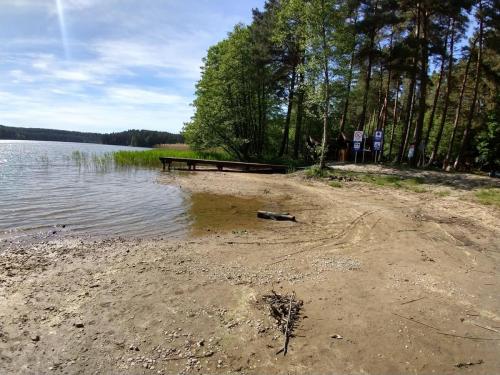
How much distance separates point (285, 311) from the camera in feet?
14.6

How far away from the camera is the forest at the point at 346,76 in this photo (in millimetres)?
20438

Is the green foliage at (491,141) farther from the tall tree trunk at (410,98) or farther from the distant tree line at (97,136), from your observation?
the distant tree line at (97,136)

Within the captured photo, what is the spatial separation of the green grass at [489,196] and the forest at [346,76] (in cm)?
793

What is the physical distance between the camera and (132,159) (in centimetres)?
3062

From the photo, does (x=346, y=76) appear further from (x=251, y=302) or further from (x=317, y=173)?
(x=251, y=302)

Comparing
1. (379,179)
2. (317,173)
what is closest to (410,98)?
(379,179)

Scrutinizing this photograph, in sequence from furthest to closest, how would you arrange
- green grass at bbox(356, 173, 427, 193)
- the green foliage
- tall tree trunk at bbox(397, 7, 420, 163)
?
the green foliage, tall tree trunk at bbox(397, 7, 420, 163), green grass at bbox(356, 173, 427, 193)

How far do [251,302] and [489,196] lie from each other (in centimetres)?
1268

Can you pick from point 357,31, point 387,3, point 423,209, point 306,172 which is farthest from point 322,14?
point 423,209

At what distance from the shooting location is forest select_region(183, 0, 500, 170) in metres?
20.4

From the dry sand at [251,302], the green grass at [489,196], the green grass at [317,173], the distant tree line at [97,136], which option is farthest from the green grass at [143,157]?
the distant tree line at [97,136]

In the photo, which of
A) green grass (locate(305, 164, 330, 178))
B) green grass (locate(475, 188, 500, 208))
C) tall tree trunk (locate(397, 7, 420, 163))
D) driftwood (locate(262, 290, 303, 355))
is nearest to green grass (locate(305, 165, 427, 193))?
green grass (locate(305, 164, 330, 178))

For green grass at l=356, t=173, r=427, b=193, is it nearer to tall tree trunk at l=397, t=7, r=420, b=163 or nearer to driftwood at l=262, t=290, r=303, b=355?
tall tree trunk at l=397, t=7, r=420, b=163

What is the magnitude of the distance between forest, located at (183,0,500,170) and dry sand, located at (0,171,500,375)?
1416cm
